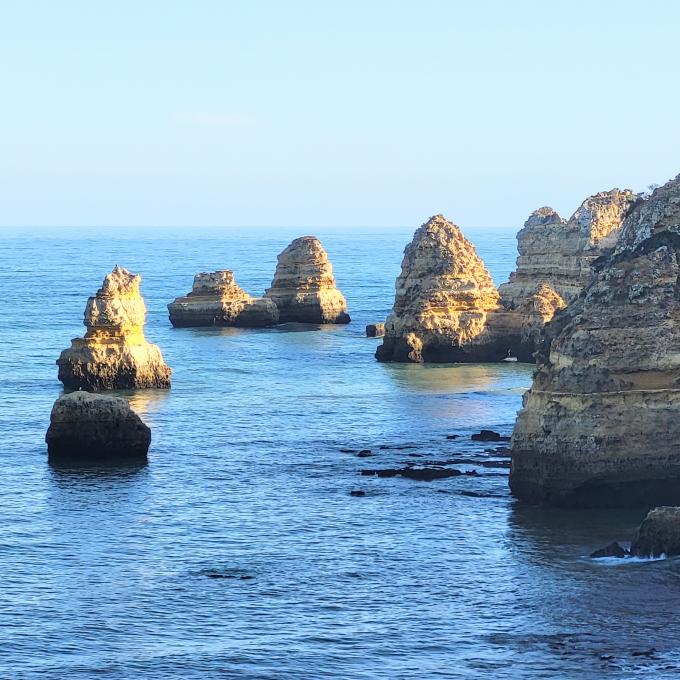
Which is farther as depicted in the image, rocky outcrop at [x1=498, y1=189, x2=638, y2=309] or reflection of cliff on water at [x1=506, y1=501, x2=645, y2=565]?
rocky outcrop at [x1=498, y1=189, x2=638, y2=309]

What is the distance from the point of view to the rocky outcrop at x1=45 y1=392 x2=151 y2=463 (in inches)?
2416

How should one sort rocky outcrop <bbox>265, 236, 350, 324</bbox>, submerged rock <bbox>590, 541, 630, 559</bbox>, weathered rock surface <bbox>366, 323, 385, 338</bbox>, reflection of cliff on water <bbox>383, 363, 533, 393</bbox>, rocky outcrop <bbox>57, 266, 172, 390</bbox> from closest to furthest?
1. submerged rock <bbox>590, 541, 630, 559</bbox>
2. rocky outcrop <bbox>57, 266, 172, 390</bbox>
3. reflection of cliff on water <bbox>383, 363, 533, 393</bbox>
4. weathered rock surface <bbox>366, 323, 385, 338</bbox>
5. rocky outcrop <bbox>265, 236, 350, 324</bbox>

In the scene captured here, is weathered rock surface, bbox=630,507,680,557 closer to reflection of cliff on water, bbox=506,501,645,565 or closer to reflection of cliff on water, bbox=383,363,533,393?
reflection of cliff on water, bbox=506,501,645,565

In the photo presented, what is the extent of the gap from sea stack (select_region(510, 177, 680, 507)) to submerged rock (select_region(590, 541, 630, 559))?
4.84 m

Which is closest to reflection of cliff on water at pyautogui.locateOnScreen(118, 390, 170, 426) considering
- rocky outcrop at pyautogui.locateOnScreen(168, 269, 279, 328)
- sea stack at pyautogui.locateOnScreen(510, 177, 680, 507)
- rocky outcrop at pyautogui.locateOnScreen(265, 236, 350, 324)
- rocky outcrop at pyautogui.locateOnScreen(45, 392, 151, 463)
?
rocky outcrop at pyautogui.locateOnScreen(45, 392, 151, 463)

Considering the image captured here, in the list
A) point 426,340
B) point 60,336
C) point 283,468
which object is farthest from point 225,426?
point 60,336

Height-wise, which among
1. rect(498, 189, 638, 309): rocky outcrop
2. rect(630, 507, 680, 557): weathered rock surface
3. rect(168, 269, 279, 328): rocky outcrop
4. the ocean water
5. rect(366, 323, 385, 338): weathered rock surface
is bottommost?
the ocean water

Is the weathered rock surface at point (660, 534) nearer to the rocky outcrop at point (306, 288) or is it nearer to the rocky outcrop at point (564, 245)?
the rocky outcrop at point (564, 245)

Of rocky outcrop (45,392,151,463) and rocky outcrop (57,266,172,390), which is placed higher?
rocky outcrop (57,266,172,390)

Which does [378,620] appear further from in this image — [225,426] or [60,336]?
[60,336]

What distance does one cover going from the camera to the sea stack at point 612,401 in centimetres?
4950

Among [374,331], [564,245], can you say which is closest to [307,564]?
[564,245]

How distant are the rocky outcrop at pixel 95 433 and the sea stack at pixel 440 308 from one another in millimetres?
39046

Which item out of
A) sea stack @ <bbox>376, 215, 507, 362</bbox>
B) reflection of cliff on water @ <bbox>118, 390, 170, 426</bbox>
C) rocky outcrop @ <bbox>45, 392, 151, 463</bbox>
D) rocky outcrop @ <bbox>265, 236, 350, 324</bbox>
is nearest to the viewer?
rocky outcrop @ <bbox>45, 392, 151, 463</bbox>
